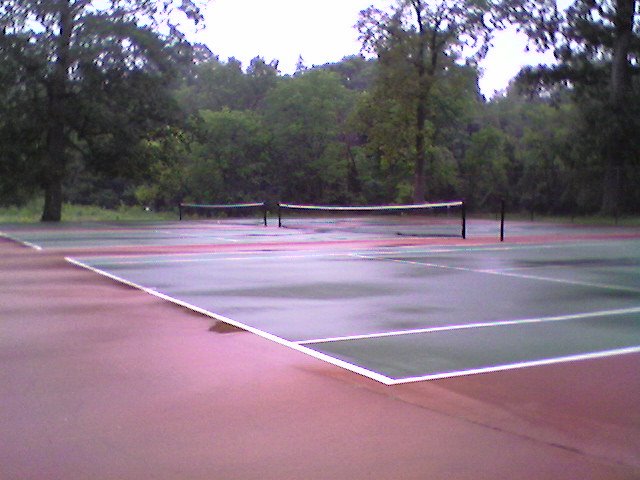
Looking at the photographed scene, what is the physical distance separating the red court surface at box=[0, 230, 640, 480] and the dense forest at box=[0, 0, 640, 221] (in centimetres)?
3096

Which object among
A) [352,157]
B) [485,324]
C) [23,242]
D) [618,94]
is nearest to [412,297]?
[485,324]

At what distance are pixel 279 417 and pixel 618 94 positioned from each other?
38.8 metres

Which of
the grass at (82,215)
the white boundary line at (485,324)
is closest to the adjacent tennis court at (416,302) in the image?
the white boundary line at (485,324)

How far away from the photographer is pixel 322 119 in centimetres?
6191

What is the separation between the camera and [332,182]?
6041 centimetres

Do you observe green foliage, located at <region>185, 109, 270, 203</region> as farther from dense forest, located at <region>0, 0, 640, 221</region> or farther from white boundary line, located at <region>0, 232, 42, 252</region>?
white boundary line, located at <region>0, 232, 42, 252</region>

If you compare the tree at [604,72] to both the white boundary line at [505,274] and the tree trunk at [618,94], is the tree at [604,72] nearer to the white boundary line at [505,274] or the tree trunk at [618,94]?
the tree trunk at [618,94]

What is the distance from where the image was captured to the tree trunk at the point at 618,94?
3931 cm

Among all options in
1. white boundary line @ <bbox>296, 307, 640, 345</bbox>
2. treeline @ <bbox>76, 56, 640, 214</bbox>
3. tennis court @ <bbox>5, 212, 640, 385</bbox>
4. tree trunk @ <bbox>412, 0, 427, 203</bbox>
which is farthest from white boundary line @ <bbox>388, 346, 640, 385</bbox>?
tree trunk @ <bbox>412, 0, 427, 203</bbox>

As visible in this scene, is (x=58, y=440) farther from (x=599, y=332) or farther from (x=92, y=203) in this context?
(x=92, y=203)

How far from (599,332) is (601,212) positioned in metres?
34.9

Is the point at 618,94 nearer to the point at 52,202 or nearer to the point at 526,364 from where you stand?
the point at 52,202

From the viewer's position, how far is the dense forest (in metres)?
36.2

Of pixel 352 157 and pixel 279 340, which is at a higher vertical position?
pixel 352 157
